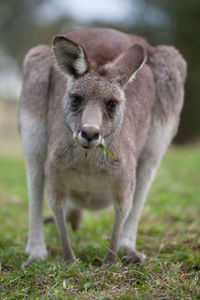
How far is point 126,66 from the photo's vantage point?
9.89ft

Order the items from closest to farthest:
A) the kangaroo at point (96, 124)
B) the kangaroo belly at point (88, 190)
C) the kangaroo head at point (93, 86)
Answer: the kangaroo head at point (93, 86) → the kangaroo at point (96, 124) → the kangaroo belly at point (88, 190)

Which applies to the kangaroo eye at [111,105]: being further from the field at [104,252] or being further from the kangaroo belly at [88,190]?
the field at [104,252]

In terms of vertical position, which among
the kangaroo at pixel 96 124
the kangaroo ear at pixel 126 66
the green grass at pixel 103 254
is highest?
the kangaroo ear at pixel 126 66

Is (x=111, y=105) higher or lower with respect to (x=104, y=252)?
higher

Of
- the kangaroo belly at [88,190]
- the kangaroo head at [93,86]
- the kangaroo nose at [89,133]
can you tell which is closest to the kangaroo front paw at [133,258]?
the kangaroo belly at [88,190]

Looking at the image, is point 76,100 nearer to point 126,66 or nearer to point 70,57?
point 70,57

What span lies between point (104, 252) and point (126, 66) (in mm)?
1491

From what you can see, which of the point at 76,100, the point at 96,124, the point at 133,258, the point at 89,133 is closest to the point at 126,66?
the point at 76,100

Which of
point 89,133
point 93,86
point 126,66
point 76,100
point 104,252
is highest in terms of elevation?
point 126,66

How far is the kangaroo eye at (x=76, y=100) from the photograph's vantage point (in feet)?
9.47

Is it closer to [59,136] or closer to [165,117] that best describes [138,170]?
[165,117]

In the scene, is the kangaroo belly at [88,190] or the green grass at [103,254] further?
the kangaroo belly at [88,190]

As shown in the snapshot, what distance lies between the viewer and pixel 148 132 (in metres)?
3.92

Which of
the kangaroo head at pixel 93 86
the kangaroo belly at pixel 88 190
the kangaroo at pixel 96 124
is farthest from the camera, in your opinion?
the kangaroo belly at pixel 88 190
